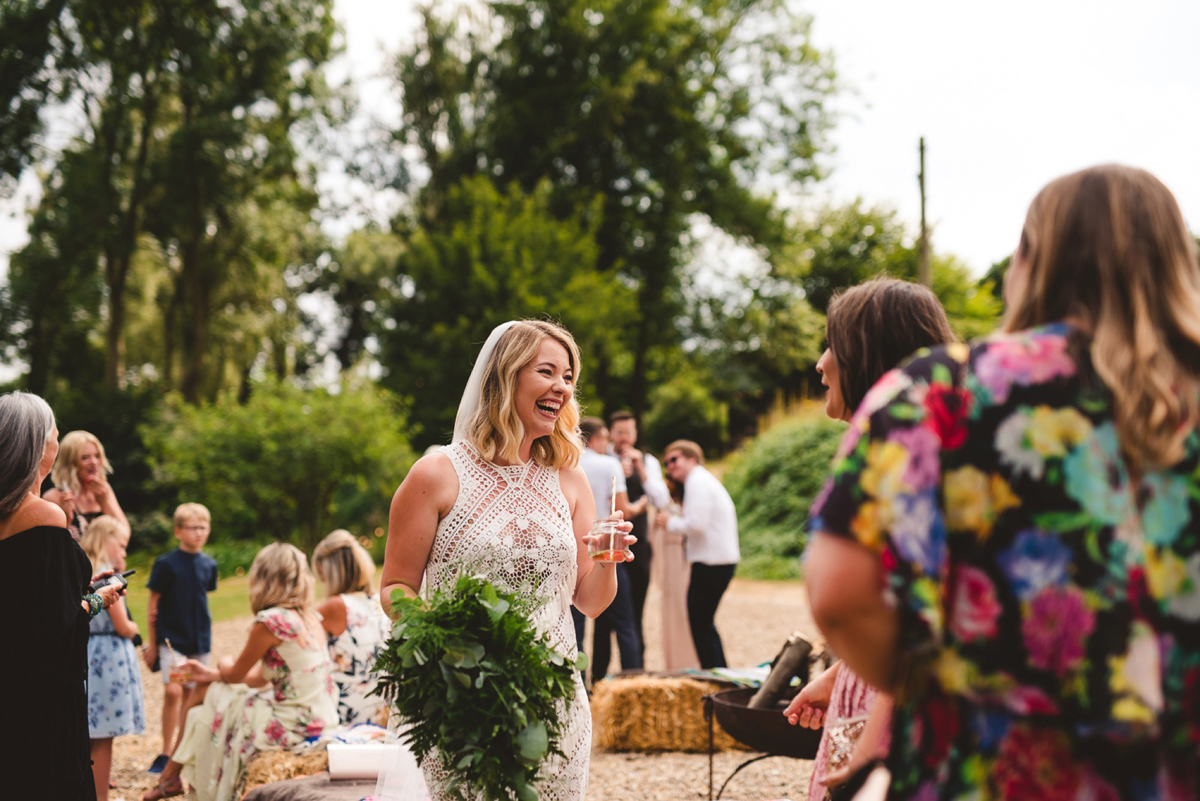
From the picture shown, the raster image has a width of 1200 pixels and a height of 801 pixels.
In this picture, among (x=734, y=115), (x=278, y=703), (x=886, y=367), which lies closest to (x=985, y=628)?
(x=886, y=367)

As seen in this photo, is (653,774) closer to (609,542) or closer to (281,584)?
(281,584)

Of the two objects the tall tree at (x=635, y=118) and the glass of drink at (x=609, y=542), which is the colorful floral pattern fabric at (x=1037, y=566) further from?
the tall tree at (x=635, y=118)

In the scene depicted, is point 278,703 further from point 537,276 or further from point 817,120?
point 817,120

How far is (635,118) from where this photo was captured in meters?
27.0

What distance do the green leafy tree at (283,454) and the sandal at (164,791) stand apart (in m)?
11.3

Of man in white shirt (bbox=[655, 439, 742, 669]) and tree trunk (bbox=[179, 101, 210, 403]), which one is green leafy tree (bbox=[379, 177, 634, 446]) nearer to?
tree trunk (bbox=[179, 101, 210, 403])

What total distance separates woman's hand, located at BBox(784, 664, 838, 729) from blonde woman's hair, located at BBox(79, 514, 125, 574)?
4574mm

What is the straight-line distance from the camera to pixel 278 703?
5105 mm

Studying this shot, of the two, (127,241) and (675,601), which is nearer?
(675,601)

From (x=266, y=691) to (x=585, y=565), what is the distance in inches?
115

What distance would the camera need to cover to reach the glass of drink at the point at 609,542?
2840mm

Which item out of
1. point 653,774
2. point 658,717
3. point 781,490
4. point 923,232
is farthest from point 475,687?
point 781,490

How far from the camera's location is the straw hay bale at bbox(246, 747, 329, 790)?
4.73 metres

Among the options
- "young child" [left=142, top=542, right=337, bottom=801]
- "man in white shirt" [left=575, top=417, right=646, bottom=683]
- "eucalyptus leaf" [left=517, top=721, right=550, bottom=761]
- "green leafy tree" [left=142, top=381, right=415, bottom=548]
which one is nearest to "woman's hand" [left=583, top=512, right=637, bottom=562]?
"eucalyptus leaf" [left=517, top=721, right=550, bottom=761]
